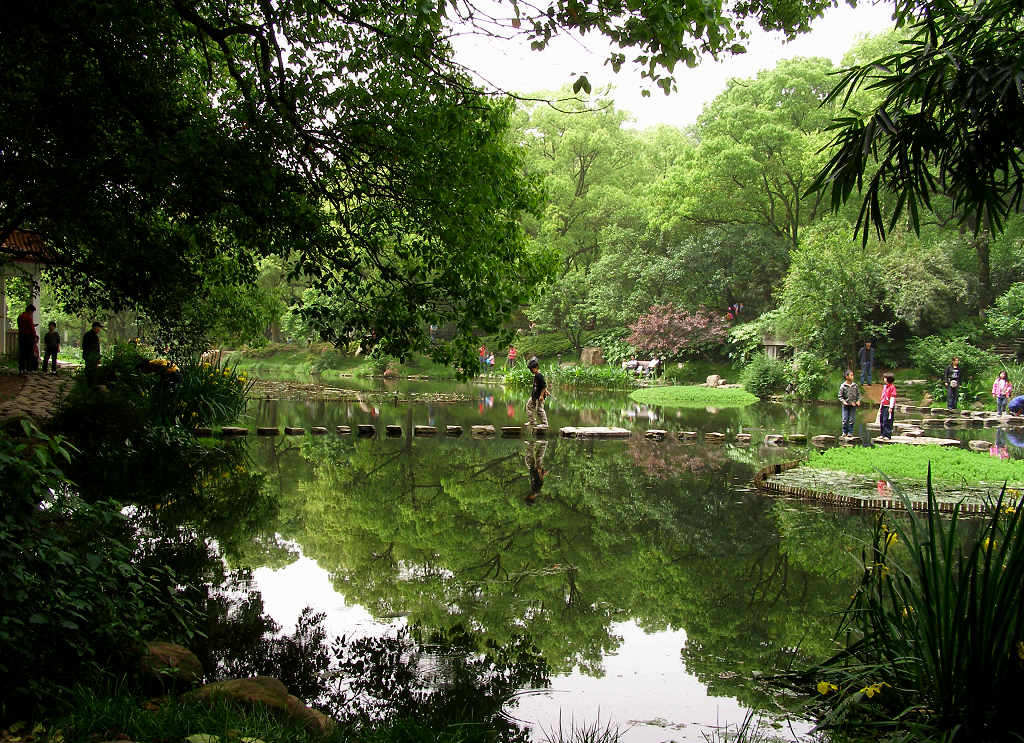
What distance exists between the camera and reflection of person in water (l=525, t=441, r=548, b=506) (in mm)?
11445

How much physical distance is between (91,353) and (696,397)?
1983cm

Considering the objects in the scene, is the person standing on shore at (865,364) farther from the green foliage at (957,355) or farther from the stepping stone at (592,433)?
the stepping stone at (592,433)

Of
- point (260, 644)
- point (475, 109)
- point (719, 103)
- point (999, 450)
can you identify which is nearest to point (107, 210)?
point (475, 109)

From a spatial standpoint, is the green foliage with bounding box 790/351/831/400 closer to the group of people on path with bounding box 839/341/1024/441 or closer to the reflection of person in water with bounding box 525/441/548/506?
the group of people on path with bounding box 839/341/1024/441

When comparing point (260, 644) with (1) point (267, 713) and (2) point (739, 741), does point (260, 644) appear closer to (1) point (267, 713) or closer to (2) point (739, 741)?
(1) point (267, 713)

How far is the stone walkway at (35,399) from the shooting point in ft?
39.2

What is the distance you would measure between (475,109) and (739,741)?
5.76 metres

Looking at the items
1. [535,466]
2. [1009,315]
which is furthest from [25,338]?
[1009,315]

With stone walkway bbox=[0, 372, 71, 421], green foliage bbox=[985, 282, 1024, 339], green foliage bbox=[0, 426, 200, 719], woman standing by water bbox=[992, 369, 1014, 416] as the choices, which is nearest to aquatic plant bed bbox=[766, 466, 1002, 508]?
green foliage bbox=[0, 426, 200, 719]

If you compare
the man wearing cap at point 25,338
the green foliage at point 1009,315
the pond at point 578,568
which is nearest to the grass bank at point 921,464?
the pond at point 578,568

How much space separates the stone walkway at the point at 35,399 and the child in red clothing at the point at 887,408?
52.8 ft

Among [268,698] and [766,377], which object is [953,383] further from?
[268,698]

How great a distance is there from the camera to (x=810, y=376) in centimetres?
2777

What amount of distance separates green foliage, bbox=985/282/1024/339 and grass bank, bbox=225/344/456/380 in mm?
23993
